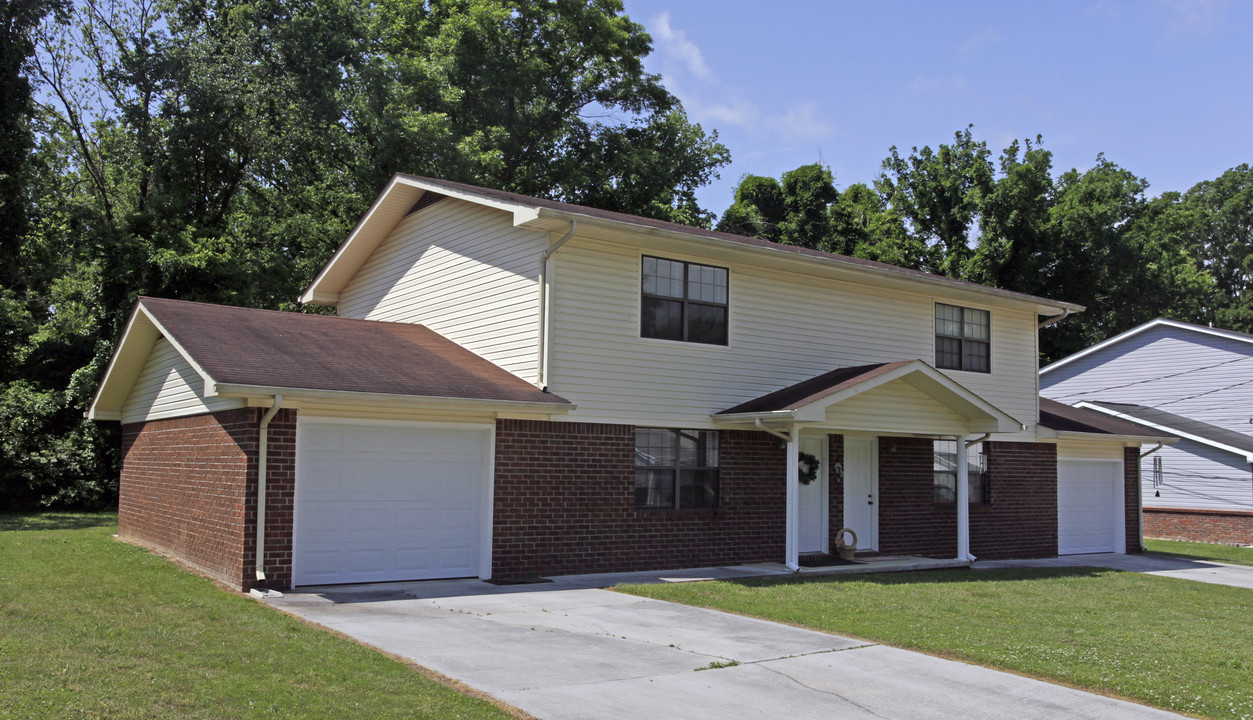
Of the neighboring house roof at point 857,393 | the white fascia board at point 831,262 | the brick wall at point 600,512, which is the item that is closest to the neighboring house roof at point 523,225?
the white fascia board at point 831,262

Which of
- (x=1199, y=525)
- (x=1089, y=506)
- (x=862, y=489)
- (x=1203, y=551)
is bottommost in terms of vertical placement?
(x=1203, y=551)

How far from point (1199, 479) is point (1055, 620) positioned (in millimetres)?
18180

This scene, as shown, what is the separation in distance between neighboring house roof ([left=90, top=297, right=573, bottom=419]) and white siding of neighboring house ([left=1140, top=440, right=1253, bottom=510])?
18.7 meters

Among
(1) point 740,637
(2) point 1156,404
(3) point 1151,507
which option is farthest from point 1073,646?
(2) point 1156,404

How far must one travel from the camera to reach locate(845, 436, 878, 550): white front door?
17344mm

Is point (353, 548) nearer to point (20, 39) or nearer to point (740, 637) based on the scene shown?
point (740, 637)

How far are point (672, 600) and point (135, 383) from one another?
10.5 meters

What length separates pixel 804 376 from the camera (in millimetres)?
16531

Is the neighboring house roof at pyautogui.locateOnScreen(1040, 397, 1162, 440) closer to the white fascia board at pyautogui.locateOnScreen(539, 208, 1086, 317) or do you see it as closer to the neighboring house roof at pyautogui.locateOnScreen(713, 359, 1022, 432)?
the white fascia board at pyautogui.locateOnScreen(539, 208, 1086, 317)

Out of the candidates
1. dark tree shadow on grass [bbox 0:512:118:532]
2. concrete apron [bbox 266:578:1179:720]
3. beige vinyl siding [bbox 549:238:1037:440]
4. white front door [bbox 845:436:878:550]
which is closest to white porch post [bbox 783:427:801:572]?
beige vinyl siding [bbox 549:238:1037:440]

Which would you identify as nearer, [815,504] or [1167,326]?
[815,504]

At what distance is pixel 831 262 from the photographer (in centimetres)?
A: 1628

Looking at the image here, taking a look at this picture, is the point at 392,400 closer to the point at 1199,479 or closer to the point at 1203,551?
the point at 1203,551

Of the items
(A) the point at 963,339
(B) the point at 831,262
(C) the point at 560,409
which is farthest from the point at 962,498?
(C) the point at 560,409
